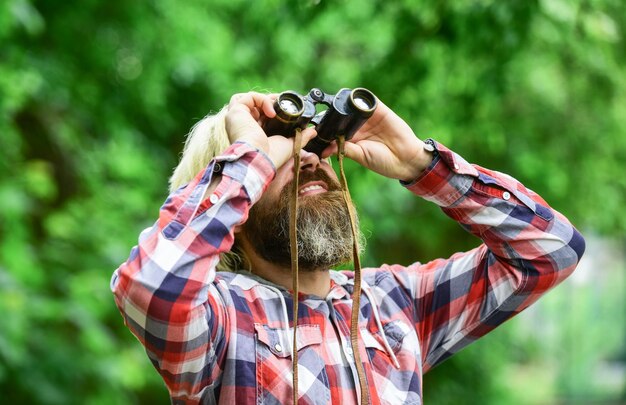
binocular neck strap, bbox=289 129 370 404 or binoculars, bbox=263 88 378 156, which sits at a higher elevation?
binoculars, bbox=263 88 378 156

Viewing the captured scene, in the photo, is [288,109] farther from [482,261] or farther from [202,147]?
[482,261]

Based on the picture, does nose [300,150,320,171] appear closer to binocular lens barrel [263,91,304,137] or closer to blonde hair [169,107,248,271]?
binocular lens barrel [263,91,304,137]

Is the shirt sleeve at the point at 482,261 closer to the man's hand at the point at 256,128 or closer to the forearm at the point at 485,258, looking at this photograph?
the forearm at the point at 485,258

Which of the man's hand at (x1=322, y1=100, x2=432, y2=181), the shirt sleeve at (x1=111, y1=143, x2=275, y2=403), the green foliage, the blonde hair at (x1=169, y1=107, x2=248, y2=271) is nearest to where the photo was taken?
the shirt sleeve at (x1=111, y1=143, x2=275, y2=403)

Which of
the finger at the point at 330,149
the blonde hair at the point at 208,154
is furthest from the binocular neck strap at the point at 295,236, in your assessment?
the blonde hair at the point at 208,154

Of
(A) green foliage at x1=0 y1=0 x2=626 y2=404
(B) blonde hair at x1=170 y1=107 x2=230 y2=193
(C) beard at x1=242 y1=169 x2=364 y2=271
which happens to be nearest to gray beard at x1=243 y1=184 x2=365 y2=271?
(C) beard at x1=242 y1=169 x2=364 y2=271

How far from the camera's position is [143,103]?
568 cm

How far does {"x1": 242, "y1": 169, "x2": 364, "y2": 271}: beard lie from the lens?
1998mm

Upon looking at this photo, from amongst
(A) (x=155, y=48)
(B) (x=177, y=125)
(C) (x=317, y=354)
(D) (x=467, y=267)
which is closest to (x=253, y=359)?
(C) (x=317, y=354)

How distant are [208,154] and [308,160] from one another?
30 centimetres

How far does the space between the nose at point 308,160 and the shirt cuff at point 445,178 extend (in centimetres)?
25

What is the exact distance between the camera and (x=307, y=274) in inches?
82.0

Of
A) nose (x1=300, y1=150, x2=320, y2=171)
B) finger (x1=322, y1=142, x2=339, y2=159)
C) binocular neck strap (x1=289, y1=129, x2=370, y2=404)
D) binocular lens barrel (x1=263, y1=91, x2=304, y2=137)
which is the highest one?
binocular lens barrel (x1=263, y1=91, x2=304, y2=137)

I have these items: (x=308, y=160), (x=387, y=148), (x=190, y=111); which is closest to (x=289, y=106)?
(x=308, y=160)
